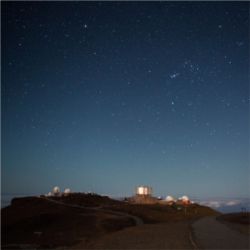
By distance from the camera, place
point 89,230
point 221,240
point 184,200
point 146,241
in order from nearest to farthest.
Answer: point 221,240 → point 146,241 → point 89,230 → point 184,200

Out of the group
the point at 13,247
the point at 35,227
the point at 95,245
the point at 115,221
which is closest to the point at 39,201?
the point at 35,227

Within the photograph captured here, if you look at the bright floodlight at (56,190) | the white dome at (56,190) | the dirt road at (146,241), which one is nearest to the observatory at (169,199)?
the bright floodlight at (56,190)

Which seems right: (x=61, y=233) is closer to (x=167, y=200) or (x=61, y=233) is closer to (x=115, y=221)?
(x=115, y=221)

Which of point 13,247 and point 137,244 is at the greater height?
point 137,244

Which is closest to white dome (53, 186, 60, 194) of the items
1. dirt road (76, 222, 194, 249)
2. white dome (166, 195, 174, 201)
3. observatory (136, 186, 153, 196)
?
observatory (136, 186, 153, 196)

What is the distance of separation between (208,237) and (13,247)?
17878 mm

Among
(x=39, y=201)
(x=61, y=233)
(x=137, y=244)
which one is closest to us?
(x=137, y=244)

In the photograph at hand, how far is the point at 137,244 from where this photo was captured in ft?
70.7

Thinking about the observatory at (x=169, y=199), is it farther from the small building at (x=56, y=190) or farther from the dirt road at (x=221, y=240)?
the dirt road at (x=221, y=240)

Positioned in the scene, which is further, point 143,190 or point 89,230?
point 143,190

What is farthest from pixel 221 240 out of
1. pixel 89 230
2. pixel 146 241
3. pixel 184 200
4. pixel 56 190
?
pixel 56 190

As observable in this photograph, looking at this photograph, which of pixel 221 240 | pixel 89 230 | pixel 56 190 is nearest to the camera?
pixel 221 240

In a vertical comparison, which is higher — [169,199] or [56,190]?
[56,190]

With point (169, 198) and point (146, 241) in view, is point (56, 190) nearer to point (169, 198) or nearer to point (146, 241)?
point (169, 198)
